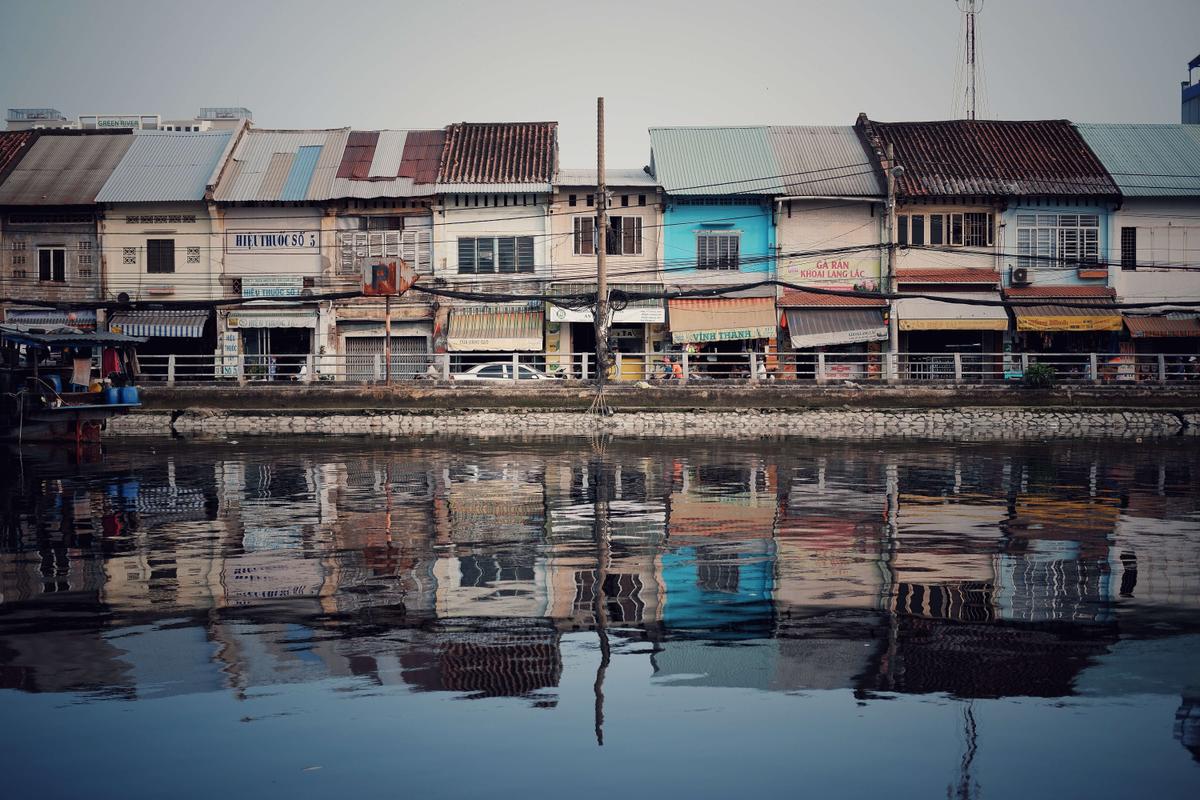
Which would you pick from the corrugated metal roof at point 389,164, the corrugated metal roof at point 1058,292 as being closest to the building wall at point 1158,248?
the corrugated metal roof at point 1058,292

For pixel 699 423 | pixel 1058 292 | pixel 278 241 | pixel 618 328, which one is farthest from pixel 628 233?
pixel 1058 292

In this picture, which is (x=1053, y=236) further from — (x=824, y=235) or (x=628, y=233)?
(x=628, y=233)

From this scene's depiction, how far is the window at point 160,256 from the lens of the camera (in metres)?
38.2

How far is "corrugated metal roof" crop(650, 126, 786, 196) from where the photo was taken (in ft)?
121

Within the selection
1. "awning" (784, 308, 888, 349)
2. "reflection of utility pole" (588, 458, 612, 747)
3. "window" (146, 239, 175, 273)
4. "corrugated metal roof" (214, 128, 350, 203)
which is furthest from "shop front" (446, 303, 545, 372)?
"reflection of utility pole" (588, 458, 612, 747)

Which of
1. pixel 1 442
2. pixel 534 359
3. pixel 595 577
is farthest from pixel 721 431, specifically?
pixel 595 577

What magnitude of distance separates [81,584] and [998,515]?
1110 centimetres

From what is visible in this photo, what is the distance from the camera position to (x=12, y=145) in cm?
4022

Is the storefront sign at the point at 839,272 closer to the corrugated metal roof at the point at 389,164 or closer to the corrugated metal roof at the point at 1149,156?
the corrugated metal roof at the point at 1149,156

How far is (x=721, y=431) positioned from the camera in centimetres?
3044

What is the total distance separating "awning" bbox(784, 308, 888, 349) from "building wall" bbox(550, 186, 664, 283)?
4.98 metres

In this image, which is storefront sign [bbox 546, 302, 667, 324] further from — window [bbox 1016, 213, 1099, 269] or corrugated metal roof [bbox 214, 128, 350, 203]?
window [bbox 1016, 213, 1099, 269]

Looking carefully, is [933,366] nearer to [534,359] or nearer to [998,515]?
[534,359]

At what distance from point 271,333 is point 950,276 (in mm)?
23261
